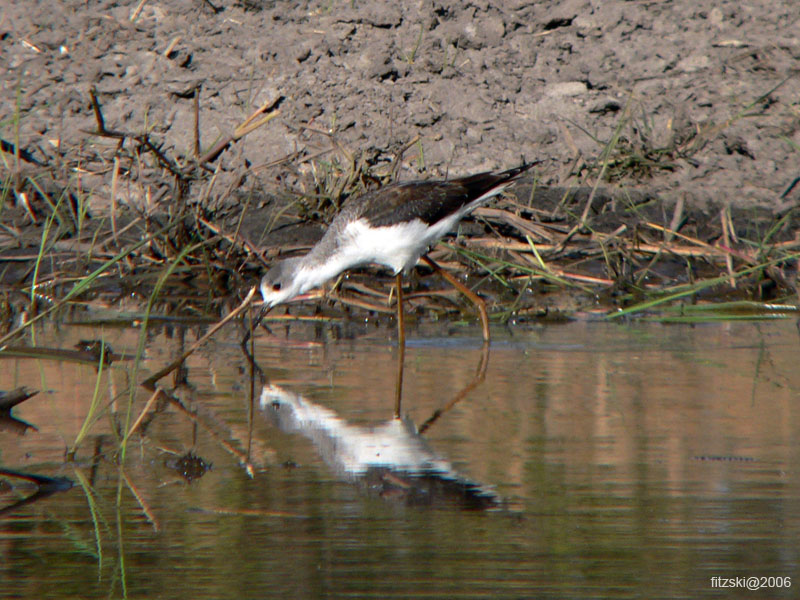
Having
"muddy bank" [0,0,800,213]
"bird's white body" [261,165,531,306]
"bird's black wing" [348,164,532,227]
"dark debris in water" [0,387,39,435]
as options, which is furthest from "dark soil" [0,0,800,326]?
"dark debris in water" [0,387,39,435]

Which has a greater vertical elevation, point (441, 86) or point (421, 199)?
point (441, 86)

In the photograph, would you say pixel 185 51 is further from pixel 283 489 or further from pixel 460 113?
pixel 283 489

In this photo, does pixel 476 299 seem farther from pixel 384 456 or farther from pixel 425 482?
pixel 425 482

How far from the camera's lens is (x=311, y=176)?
31.7 feet

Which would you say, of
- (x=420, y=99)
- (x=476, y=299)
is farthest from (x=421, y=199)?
(x=420, y=99)

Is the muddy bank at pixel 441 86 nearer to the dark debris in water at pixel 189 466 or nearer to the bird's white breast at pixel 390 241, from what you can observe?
the bird's white breast at pixel 390 241

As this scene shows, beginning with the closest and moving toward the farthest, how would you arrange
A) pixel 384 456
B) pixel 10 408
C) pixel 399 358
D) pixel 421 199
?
pixel 384 456
pixel 10 408
pixel 399 358
pixel 421 199

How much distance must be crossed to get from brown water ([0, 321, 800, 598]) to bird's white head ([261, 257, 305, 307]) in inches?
31.1

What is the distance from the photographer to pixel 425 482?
3.85 meters

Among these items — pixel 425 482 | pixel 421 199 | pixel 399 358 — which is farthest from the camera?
pixel 421 199

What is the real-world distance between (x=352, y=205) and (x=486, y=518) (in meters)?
3.91

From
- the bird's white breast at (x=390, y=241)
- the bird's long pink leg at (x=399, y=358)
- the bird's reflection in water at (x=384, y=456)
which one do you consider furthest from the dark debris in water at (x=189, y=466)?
the bird's white breast at (x=390, y=241)

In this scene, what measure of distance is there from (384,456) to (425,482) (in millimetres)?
398

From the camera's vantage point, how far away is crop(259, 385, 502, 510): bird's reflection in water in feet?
12.2
